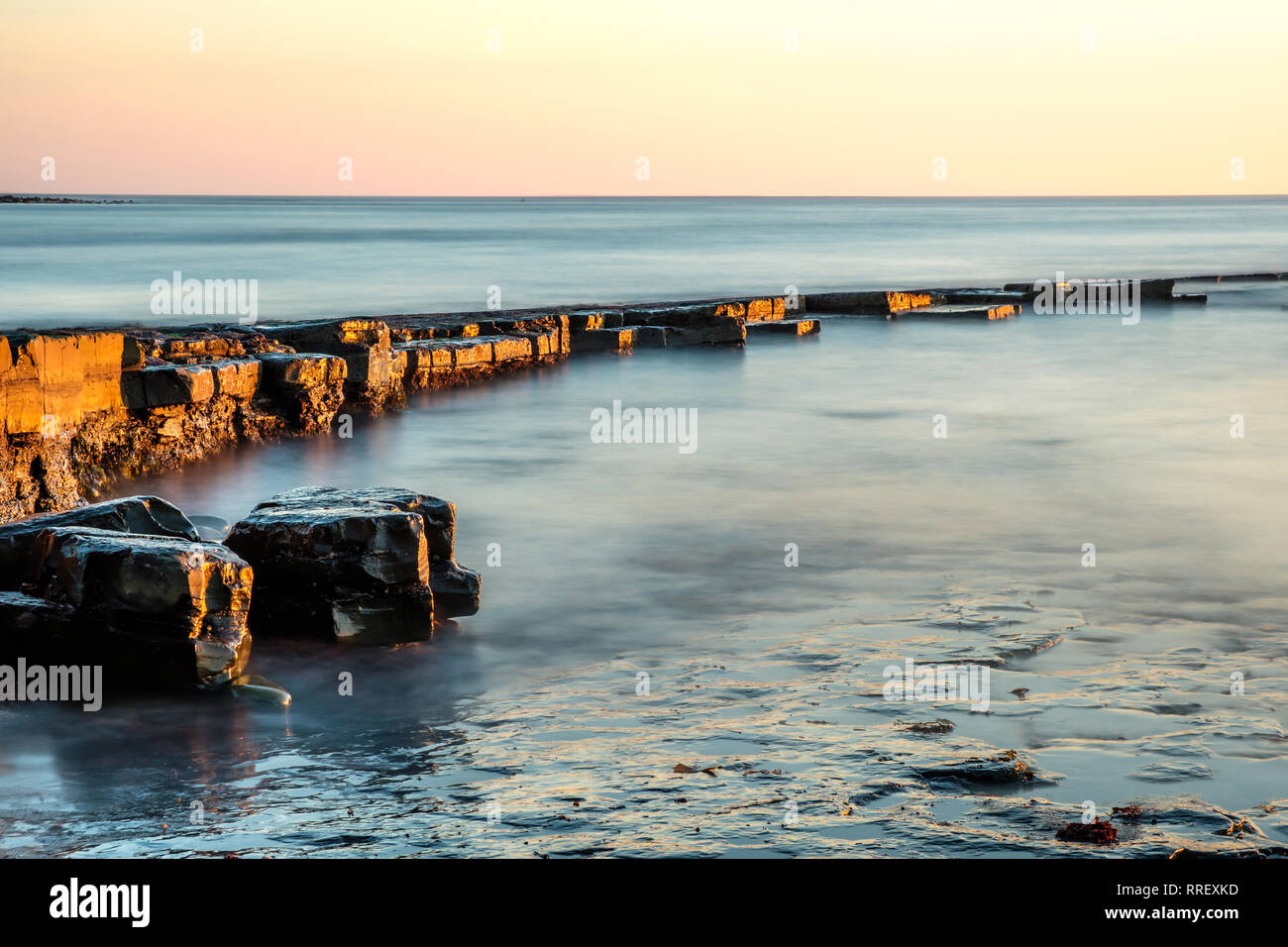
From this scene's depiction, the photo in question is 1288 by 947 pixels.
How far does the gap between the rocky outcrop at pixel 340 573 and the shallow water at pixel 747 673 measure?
193mm

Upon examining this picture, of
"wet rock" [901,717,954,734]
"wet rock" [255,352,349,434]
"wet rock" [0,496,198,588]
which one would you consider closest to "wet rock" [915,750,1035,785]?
"wet rock" [901,717,954,734]

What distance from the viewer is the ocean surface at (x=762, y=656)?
441cm

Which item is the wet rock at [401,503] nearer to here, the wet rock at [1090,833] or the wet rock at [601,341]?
the wet rock at [1090,833]

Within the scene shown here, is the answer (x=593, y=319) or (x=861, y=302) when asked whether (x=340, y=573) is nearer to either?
(x=593, y=319)

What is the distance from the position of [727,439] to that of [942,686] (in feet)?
25.6

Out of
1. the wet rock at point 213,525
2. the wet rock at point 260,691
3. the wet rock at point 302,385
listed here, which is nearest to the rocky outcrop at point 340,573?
the wet rock at point 260,691

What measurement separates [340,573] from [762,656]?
2.14 metres

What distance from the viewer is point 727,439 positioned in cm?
1345

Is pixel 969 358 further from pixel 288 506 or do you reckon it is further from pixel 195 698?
pixel 195 698

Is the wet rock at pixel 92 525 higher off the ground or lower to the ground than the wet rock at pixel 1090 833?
higher

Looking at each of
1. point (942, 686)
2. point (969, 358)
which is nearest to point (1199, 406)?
point (969, 358)

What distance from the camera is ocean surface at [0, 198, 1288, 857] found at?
4.41 meters

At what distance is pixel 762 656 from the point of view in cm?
637

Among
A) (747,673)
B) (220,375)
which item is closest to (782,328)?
(220,375)
